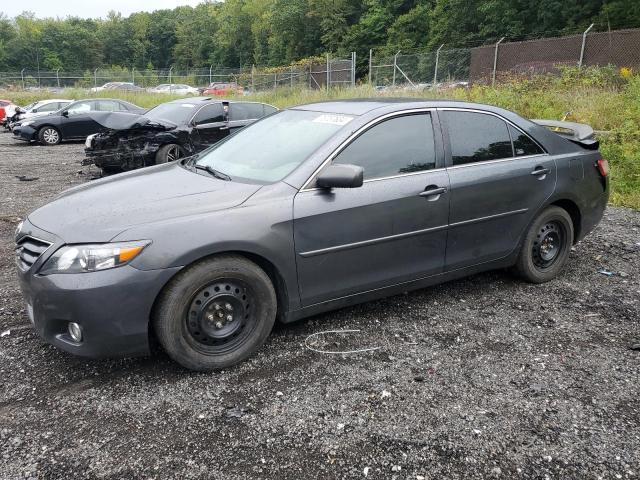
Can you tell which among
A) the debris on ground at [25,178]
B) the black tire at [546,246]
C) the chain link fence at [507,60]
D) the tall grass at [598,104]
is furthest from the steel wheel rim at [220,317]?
the chain link fence at [507,60]

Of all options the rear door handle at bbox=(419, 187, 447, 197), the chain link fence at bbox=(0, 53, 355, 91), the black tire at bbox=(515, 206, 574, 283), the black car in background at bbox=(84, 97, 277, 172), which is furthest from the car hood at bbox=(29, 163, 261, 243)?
the chain link fence at bbox=(0, 53, 355, 91)

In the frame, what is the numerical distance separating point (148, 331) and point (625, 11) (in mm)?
40083

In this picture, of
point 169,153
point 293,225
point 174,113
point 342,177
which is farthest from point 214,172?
point 174,113

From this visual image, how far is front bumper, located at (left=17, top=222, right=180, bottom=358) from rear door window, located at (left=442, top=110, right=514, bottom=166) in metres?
2.40

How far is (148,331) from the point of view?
10.2 ft

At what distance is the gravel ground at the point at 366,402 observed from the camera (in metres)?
2.51

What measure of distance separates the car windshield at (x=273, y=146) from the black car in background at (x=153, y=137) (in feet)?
17.4

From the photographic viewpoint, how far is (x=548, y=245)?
15.7 ft

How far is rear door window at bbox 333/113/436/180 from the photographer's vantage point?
12.1ft

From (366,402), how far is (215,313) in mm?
1044

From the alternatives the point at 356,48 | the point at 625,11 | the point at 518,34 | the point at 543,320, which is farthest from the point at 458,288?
the point at 356,48

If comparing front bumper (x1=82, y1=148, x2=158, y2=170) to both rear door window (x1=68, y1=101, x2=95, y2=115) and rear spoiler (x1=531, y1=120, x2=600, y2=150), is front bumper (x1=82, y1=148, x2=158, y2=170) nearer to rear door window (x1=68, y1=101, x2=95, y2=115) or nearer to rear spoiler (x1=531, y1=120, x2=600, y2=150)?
rear spoiler (x1=531, y1=120, x2=600, y2=150)

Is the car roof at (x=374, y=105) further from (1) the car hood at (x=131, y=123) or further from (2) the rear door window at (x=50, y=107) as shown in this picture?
(2) the rear door window at (x=50, y=107)

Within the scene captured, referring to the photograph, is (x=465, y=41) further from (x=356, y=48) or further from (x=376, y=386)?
(x=376, y=386)
